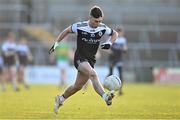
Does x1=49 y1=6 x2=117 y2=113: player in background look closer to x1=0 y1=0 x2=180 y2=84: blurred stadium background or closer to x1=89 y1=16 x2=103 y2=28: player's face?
x1=89 y1=16 x2=103 y2=28: player's face

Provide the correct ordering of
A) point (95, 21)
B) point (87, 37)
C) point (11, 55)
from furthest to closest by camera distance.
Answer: point (11, 55), point (87, 37), point (95, 21)

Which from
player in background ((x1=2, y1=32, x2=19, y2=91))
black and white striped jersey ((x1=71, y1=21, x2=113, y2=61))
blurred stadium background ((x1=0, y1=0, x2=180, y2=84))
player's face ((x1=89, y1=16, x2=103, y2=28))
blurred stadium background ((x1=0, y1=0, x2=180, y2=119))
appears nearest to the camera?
player's face ((x1=89, y1=16, x2=103, y2=28))

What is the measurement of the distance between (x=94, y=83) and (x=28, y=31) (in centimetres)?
3210

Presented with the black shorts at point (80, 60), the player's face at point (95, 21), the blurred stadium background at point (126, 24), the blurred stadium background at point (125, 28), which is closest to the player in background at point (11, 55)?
the blurred stadium background at point (125, 28)

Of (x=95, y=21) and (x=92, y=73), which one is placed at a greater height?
(x=95, y=21)

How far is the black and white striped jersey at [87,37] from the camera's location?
1370cm

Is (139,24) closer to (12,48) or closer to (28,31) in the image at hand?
(28,31)

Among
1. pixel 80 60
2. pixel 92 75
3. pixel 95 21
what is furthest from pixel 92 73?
pixel 95 21

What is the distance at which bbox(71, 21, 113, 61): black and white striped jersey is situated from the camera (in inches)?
539

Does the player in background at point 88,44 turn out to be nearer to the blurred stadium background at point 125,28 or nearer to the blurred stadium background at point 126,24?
the blurred stadium background at point 125,28

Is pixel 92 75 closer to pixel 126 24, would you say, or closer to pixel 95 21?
pixel 95 21

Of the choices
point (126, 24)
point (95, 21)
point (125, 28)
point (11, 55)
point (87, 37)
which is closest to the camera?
point (95, 21)

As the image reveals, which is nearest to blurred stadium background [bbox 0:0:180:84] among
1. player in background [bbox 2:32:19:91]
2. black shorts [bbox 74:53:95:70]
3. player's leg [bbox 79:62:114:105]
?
player in background [bbox 2:32:19:91]

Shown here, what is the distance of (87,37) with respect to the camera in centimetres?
1373
